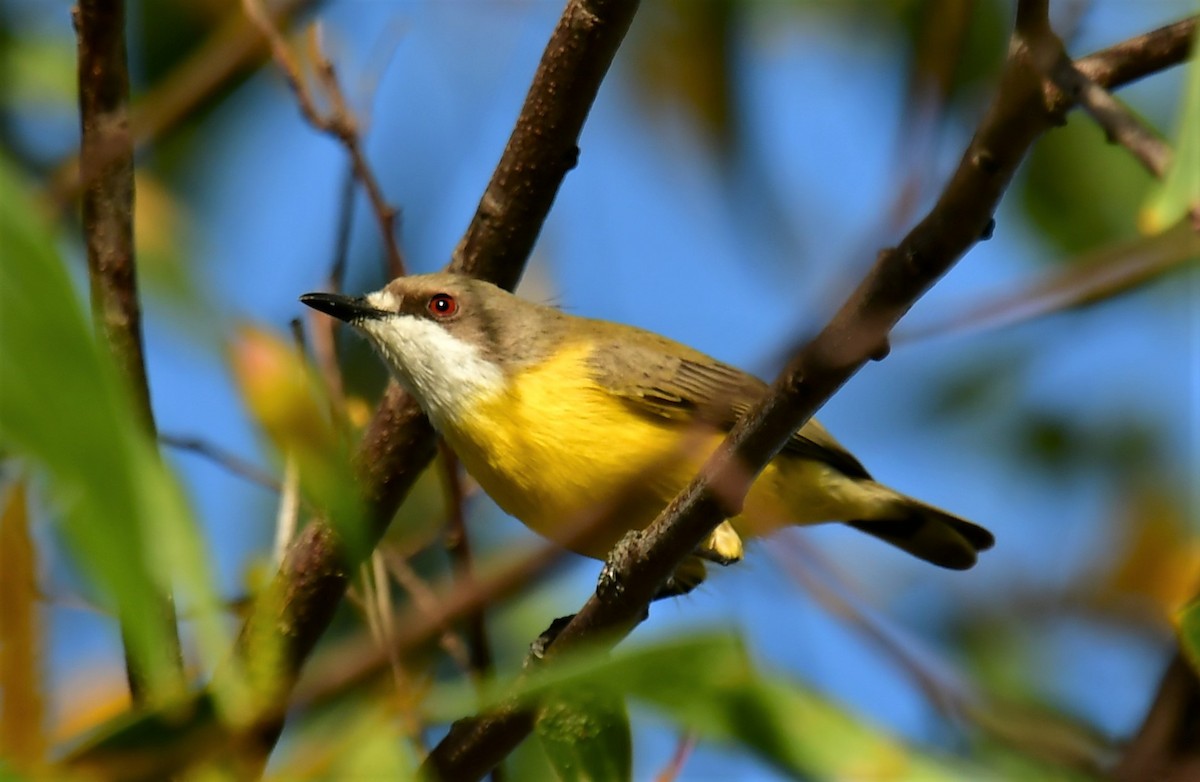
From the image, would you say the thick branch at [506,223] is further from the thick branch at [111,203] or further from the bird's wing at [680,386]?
the bird's wing at [680,386]

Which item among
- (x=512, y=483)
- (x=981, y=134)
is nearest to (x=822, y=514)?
(x=512, y=483)

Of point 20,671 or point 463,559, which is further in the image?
point 463,559

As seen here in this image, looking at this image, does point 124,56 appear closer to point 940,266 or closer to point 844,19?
point 940,266

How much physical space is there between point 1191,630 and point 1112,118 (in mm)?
1106

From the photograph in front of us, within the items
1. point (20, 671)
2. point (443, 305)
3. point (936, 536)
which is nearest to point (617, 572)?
point (20, 671)

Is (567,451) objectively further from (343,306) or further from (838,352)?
(838,352)

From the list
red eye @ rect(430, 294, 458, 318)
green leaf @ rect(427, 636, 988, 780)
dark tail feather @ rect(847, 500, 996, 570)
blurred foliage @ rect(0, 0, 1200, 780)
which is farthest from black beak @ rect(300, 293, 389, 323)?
green leaf @ rect(427, 636, 988, 780)

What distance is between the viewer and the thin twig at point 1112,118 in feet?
5.14

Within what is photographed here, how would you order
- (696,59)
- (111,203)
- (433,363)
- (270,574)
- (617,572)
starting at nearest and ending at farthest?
1. (617,572)
2. (111,203)
3. (270,574)
4. (433,363)
5. (696,59)

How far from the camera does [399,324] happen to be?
4539 millimetres

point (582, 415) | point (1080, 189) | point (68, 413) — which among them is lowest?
point (68, 413)

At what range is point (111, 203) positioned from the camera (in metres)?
3.08

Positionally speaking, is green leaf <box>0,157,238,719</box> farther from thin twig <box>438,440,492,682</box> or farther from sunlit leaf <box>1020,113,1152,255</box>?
→ sunlit leaf <box>1020,113,1152,255</box>

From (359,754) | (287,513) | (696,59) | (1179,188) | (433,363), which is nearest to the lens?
(1179,188)
